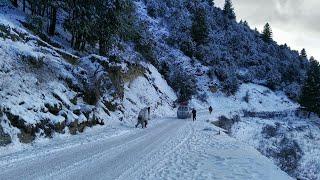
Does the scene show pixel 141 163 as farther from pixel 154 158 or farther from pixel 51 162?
pixel 51 162

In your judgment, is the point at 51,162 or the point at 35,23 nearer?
the point at 51,162

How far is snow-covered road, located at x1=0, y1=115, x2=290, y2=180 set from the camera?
13602 mm

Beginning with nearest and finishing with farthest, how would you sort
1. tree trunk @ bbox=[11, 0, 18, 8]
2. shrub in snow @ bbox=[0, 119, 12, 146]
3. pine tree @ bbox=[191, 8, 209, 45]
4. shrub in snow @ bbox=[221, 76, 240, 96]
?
shrub in snow @ bbox=[0, 119, 12, 146]
tree trunk @ bbox=[11, 0, 18, 8]
shrub in snow @ bbox=[221, 76, 240, 96]
pine tree @ bbox=[191, 8, 209, 45]

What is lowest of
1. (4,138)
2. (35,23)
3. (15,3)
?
(4,138)

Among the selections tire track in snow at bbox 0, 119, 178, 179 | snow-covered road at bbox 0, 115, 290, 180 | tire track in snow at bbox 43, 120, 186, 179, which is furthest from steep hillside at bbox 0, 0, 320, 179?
tire track in snow at bbox 43, 120, 186, 179

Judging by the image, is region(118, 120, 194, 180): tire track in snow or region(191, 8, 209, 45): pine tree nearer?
region(118, 120, 194, 180): tire track in snow

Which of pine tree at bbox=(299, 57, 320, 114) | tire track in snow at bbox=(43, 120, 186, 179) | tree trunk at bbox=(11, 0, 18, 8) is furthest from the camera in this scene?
pine tree at bbox=(299, 57, 320, 114)

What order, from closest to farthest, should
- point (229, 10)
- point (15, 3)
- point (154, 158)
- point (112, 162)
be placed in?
point (112, 162) → point (154, 158) → point (15, 3) → point (229, 10)

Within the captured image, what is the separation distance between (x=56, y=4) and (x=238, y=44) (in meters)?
81.8

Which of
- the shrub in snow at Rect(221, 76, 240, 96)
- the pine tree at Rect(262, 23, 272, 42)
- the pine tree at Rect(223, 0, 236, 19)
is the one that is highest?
the pine tree at Rect(223, 0, 236, 19)

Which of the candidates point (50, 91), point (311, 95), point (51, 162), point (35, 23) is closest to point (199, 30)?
point (311, 95)

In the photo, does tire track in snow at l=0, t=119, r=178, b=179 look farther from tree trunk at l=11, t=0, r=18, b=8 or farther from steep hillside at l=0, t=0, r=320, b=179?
tree trunk at l=11, t=0, r=18, b=8

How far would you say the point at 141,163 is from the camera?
15.9 m

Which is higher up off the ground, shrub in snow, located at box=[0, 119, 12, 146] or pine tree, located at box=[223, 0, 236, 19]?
pine tree, located at box=[223, 0, 236, 19]
